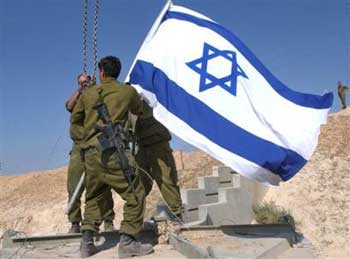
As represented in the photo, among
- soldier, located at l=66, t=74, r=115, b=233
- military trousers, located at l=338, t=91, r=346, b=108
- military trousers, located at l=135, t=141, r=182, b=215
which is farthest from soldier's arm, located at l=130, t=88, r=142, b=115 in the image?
military trousers, located at l=338, t=91, r=346, b=108

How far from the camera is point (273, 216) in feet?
35.1

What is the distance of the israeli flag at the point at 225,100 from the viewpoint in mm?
5672

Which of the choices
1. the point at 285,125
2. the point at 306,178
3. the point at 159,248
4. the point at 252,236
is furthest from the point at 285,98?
the point at 306,178

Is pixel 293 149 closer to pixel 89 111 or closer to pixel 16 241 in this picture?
pixel 89 111

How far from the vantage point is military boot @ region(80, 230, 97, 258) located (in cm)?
524

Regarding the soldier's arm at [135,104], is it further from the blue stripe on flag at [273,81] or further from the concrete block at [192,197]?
the concrete block at [192,197]

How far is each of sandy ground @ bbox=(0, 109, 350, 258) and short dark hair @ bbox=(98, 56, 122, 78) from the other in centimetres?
519

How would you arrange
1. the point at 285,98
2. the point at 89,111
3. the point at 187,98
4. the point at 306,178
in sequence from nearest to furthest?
the point at 89,111
the point at 187,98
the point at 285,98
the point at 306,178

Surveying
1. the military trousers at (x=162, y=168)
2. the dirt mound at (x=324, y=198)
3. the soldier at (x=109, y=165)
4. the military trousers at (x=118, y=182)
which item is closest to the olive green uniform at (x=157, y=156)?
the military trousers at (x=162, y=168)

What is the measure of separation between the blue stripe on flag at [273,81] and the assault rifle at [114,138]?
2.09 m

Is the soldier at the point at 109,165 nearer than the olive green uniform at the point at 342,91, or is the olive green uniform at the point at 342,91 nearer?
the soldier at the point at 109,165

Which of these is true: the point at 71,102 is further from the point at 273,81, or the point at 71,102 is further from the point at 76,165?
the point at 273,81

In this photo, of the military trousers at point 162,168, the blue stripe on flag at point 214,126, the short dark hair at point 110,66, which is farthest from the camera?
the military trousers at point 162,168

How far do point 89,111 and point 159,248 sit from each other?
1635 mm
